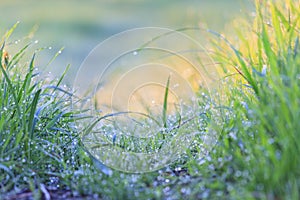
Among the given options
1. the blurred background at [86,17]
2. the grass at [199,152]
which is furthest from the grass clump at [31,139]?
the blurred background at [86,17]

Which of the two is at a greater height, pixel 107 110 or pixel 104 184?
pixel 107 110

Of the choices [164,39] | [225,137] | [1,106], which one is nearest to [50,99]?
[1,106]

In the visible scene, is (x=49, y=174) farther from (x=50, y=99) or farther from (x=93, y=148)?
(x=50, y=99)

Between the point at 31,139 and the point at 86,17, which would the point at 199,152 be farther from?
the point at 86,17

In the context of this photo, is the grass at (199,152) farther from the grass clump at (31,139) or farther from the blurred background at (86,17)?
the blurred background at (86,17)

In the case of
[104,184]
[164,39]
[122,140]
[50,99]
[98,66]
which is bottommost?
[104,184]

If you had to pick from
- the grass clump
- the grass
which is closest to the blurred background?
the grass clump

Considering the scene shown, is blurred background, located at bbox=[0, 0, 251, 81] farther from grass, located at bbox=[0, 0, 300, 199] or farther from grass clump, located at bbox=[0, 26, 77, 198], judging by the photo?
grass, located at bbox=[0, 0, 300, 199]
